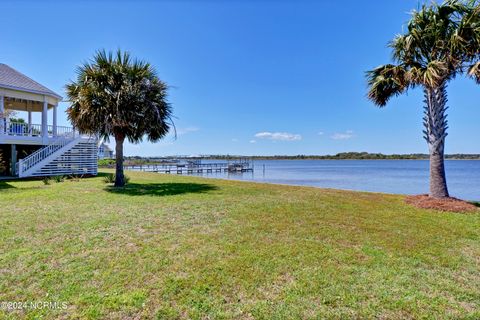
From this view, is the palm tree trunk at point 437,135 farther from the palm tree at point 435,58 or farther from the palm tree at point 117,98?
the palm tree at point 117,98

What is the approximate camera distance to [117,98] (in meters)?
11.3

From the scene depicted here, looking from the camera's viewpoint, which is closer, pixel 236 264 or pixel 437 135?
pixel 236 264

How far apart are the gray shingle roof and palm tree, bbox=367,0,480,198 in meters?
19.8

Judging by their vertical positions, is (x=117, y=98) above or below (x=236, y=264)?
above

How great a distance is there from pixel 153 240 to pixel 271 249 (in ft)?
7.17

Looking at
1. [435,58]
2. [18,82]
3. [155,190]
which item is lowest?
[155,190]

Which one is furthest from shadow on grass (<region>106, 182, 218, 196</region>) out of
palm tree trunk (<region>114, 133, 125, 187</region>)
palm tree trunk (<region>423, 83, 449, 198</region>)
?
palm tree trunk (<region>423, 83, 449, 198</region>)

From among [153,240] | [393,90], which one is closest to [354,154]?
[393,90]

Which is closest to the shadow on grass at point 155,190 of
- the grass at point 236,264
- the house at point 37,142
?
the grass at point 236,264

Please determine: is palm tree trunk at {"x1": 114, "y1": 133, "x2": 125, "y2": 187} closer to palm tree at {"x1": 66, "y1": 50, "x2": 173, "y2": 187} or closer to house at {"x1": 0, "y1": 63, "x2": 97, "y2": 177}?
palm tree at {"x1": 66, "y1": 50, "x2": 173, "y2": 187}

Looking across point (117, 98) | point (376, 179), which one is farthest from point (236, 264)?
point (376, 179)

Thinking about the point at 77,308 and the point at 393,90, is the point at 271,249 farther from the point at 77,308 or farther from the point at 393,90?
the point at 393,90

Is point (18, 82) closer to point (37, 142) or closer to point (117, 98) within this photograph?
point (37, 142)

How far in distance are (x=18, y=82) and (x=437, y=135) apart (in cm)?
2311
